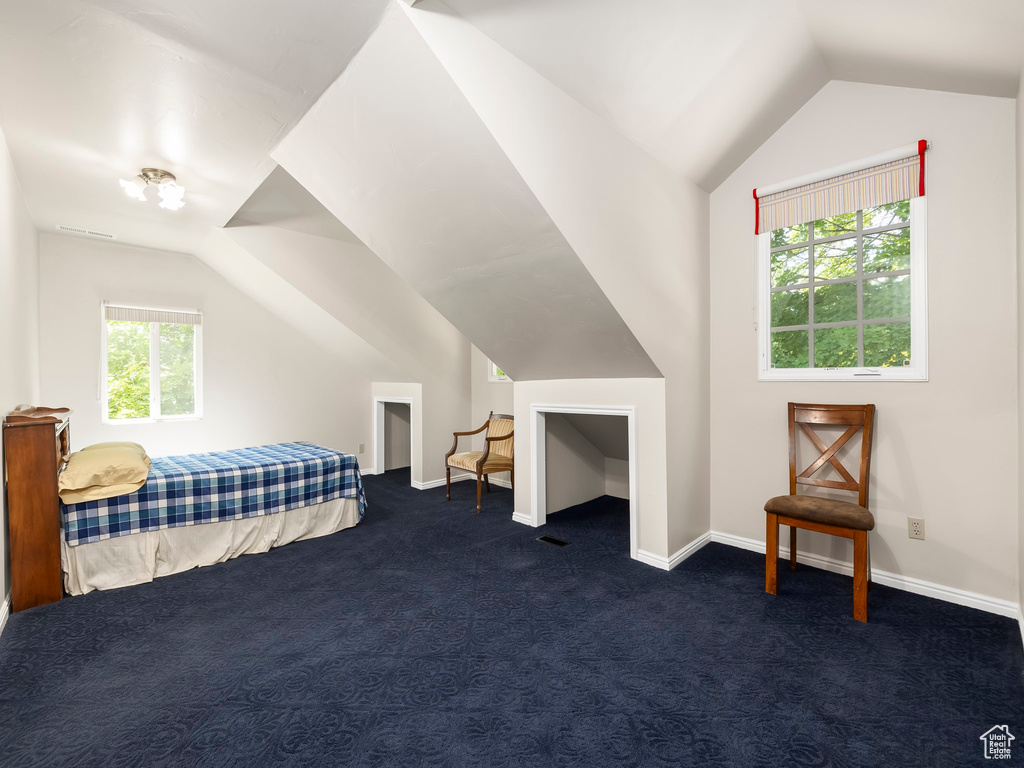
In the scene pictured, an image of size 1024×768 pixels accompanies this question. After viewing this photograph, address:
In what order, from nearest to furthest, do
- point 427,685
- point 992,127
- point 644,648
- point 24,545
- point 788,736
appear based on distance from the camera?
1. point 788,736
2. point 427,685
3. point 644,648
4. point 992,127
5. point 24,545

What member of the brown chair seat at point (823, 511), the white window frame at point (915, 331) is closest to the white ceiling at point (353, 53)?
the white window frame at point (915, 331)

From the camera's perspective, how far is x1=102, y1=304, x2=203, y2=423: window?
459 cm

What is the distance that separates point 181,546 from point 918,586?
14.9ft

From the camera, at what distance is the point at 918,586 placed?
2738 mm

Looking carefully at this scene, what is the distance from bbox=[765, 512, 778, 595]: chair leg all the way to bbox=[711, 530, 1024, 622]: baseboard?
1.83 ft

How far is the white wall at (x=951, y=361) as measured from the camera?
249 centimetres

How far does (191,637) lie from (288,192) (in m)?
2.84

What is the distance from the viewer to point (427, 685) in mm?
1982

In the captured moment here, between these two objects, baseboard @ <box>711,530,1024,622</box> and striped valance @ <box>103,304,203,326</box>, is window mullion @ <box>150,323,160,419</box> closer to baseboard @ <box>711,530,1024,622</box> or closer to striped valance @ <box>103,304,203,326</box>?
striped valance @ <box>103,304,203,326</box>

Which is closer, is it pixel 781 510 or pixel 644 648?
pixel 644 648

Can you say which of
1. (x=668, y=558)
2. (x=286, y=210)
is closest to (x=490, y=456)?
(x=668, y=558)

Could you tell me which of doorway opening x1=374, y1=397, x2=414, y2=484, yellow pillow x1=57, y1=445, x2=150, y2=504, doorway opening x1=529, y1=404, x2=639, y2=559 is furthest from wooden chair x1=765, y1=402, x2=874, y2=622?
doorway opening x1=374, y1=397, x2=414, y2=484

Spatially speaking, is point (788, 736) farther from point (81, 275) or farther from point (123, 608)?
point (81, 275)

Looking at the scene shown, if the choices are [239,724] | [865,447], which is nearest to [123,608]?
[239,724]
